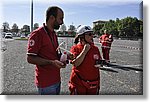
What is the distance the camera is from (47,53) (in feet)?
4.09

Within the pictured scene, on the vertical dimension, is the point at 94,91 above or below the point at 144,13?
below

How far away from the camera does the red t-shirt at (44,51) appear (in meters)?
1.21

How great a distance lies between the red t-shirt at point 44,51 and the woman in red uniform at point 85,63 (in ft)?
0.57

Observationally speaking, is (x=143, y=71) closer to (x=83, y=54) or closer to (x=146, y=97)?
(x=146, y=97)

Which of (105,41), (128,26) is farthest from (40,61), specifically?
(105,41)

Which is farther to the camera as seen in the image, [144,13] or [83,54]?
[144,13]

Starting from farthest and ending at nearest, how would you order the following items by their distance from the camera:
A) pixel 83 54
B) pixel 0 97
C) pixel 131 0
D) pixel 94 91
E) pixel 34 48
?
pixel 131 0
pixel 0 97
pixel 94 91
pixel 83 54
pixel 34 48

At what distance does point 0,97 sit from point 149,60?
4.29 ft

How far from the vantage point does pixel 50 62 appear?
1227mm

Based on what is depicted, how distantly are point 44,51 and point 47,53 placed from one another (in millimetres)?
20

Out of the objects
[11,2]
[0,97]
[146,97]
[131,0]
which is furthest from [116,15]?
[0,97]

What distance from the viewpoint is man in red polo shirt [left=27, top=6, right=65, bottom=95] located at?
1214mm

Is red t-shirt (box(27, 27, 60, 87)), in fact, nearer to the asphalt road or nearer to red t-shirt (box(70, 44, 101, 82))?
red t-shirt (box(70, 44, 101, 82))

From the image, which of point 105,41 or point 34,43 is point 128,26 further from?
point 105,41
